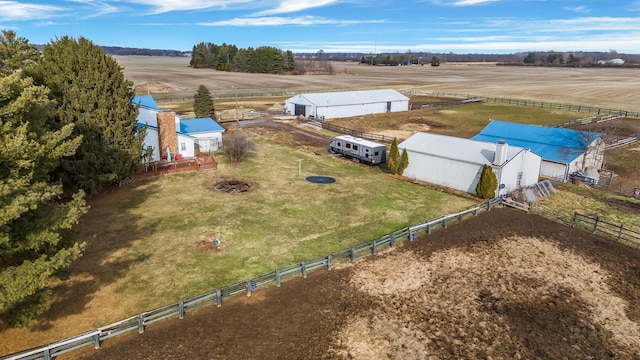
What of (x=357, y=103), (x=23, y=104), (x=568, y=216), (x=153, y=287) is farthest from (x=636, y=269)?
(x=357, y=103)

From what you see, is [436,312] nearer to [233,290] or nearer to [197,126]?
[233,290]

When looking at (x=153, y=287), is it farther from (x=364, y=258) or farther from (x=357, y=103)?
(x=357, y=103)

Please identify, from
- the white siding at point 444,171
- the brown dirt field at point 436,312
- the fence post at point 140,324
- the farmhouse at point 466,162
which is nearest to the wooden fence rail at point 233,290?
the fence post at point 140,324

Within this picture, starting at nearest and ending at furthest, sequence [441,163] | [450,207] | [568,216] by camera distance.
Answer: [568,216] → [450,207] → [441,163]

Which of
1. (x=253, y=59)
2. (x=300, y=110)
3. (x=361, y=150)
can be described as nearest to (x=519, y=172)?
(x=361, y=150)

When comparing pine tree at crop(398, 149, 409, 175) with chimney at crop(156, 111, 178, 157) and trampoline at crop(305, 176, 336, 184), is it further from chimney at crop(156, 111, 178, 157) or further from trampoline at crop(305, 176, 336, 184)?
chimney at crop(156, 111, 178, 157)

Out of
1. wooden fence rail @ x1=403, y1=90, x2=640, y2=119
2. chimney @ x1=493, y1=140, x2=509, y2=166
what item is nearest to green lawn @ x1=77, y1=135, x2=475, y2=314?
chimney @ x1=493, y1=140, x2=509, y2=166

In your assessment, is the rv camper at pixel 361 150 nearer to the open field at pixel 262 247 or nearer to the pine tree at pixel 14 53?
the open field at pixel 262 247
